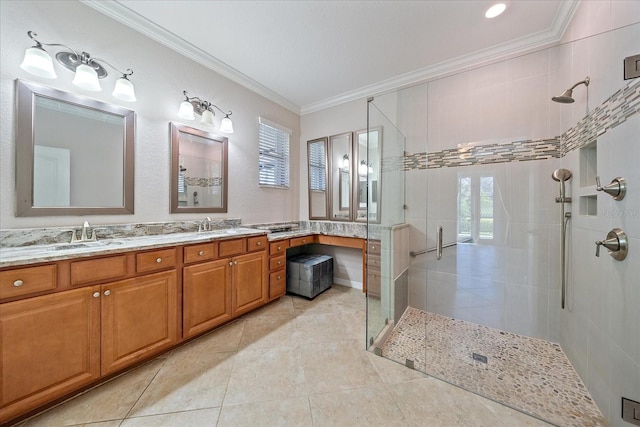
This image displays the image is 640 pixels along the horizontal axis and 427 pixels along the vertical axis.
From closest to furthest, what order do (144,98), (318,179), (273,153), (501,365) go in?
1. (501,365)
2. (144,98)
3. (273,153)
4. (318,179)

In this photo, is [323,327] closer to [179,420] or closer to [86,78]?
[179,420]

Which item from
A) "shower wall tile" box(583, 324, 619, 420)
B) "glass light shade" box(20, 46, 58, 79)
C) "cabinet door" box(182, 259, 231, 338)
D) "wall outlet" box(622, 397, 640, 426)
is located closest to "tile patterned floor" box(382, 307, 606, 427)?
"shower wall tile" box(583, 324, 619, 420)

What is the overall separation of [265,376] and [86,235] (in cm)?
169

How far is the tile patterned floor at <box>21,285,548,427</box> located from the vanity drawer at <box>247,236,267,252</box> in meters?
0.82

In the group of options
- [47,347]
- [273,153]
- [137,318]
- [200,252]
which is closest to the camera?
[47,347]

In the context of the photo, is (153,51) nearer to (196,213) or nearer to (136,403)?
(196,213)

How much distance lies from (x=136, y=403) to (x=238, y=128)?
264 cm

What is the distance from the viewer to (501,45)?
2.16 m

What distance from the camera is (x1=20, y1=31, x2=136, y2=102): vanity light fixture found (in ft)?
4.64

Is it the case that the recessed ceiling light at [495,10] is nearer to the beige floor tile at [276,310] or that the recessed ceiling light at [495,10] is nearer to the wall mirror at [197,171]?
the wall mirror at [197,171]

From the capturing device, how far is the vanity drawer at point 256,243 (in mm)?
2324

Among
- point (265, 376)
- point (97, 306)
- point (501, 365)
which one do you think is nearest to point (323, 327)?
point (265, 376)

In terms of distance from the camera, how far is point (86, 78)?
5.23 ft

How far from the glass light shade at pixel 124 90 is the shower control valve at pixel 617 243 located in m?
3.31
